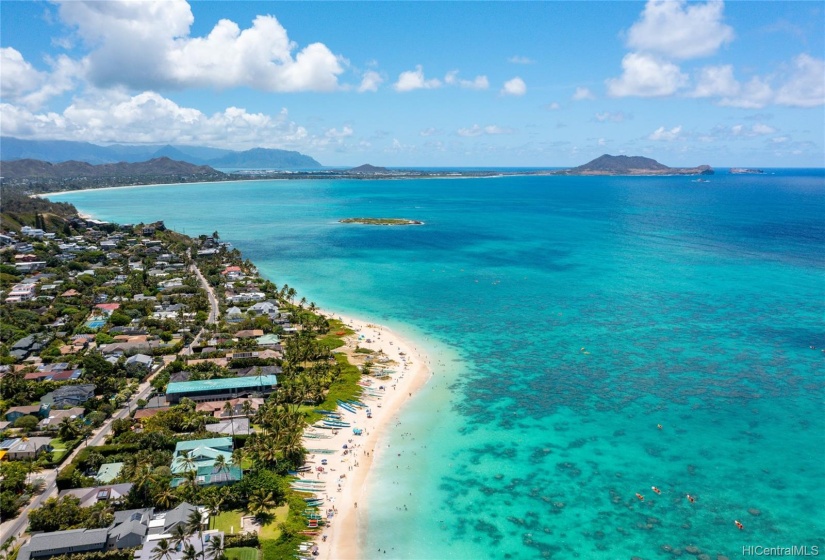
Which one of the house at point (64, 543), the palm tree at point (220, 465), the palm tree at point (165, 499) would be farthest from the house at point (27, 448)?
the palm tree at point (220, 465)

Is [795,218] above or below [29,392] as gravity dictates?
above

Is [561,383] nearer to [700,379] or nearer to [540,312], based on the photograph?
[700,379]

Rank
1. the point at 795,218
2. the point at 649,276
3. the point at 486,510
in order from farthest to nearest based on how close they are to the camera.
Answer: the point at 795,218
the point at 649,276
the point at 486,510

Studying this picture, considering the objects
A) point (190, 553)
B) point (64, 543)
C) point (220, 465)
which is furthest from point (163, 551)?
point (220, 465)

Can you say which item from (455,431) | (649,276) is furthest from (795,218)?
(455,431)

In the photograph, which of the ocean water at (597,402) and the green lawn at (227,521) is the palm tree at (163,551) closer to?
the green lawn at (227,521)
